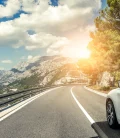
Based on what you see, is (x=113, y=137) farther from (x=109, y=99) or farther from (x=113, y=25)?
(x=113, y=25)

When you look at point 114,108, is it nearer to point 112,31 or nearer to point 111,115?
point 111,115

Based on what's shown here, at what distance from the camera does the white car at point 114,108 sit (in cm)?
634

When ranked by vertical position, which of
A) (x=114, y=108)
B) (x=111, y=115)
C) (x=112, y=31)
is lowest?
(x=111, y=115)

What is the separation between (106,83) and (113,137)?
41818 mm

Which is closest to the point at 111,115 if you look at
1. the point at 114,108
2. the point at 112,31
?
the point at 114,108

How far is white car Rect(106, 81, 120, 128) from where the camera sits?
634 cm

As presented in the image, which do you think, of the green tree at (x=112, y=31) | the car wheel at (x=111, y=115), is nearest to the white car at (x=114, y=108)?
the car wheel at (x=111, y=115)

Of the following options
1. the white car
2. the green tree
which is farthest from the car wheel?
the green tree

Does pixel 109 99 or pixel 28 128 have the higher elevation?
pixel 109 99

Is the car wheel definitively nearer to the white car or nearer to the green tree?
the white car

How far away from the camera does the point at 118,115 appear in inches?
245

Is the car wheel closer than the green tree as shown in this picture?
Yes

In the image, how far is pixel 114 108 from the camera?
21.7 feet

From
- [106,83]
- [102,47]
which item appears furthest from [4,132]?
[106,83]
